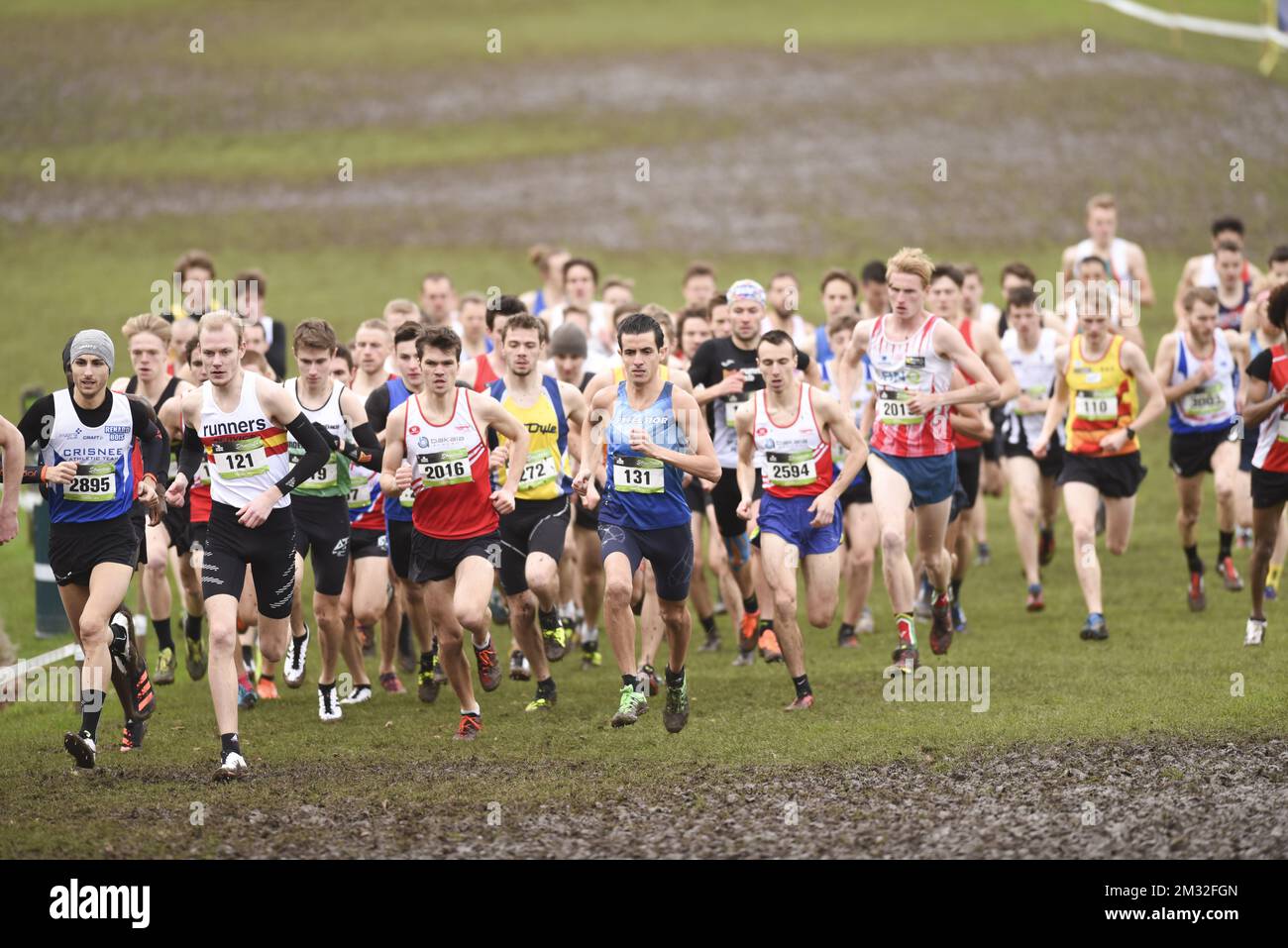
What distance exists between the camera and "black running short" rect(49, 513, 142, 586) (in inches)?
398

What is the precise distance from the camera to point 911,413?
38.9 ft

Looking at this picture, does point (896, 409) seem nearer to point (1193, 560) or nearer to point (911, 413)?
point (911, 413)

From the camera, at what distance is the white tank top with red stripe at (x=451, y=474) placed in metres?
10.7

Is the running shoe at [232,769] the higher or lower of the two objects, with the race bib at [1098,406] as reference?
lower

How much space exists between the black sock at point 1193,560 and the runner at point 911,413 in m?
3.48

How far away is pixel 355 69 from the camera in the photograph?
4531 centimetres

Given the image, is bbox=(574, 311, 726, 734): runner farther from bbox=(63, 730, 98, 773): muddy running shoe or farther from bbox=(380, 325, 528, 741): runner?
bbox=(63, 730, 98, 773): muddy running shoe

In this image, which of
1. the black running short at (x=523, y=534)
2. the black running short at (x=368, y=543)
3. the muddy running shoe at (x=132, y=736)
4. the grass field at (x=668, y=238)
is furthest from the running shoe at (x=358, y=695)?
the muddy running shoe at (x=132, y=736)

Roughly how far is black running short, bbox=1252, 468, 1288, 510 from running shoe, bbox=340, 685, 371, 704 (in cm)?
659

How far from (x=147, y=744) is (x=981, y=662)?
19.7 feet

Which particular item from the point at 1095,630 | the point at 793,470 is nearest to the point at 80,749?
the point at 793,470

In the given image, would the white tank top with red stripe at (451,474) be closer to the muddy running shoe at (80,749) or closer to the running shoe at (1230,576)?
the muddy running shoe at (80,749)

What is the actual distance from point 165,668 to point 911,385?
6087 mm
